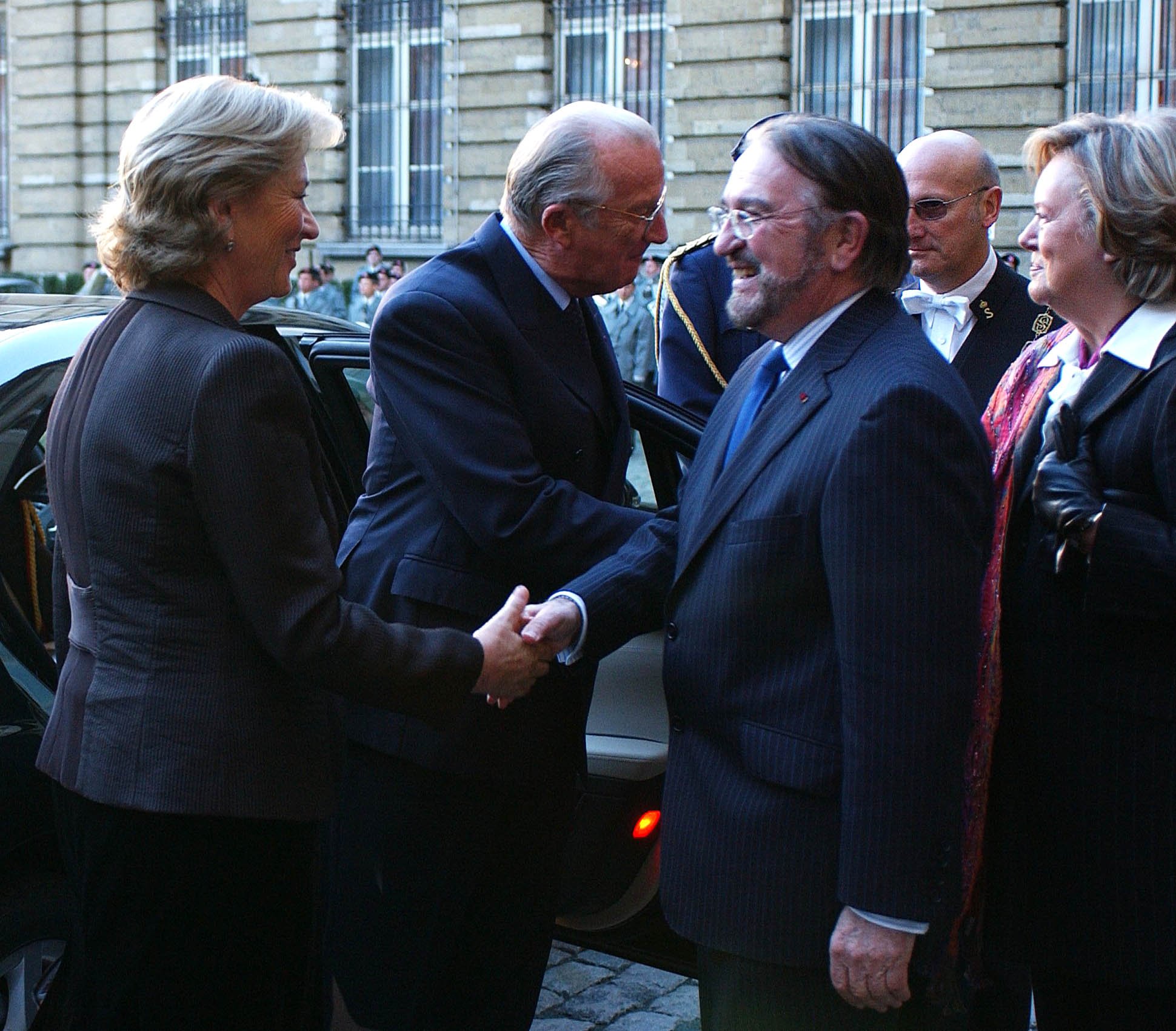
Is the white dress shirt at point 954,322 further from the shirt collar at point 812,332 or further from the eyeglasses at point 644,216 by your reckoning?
the shirt collar at point 812,332

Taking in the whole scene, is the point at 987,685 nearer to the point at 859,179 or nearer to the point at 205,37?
the point at 859,179

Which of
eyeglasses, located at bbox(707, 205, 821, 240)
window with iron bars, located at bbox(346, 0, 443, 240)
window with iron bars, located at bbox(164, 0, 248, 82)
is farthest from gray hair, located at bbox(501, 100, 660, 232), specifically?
window with iron bars, located at bbox(164, 0, 248, 82)

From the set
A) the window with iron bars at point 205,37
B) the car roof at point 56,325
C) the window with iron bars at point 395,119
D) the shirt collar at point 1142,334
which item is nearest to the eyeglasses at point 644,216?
the car roof at point 56,325

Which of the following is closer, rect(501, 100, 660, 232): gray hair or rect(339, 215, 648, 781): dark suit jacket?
rect(339, 215, 648, 781): dark suit jacket

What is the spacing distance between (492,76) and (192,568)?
1904cm

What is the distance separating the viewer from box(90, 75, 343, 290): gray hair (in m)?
2.09

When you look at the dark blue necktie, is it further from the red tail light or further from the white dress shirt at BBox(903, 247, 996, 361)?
the white dress shirt at BBox(903, 247, 996, 361)

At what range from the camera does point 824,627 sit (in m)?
2.02

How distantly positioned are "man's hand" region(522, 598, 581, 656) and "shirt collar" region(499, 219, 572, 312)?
1.81ft

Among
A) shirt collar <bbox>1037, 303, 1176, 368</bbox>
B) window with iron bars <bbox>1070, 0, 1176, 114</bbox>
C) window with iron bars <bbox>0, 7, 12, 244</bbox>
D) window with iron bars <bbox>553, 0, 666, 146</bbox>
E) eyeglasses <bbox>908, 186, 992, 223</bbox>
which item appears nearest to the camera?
shirt collar <bbox>1037, 303, 1176, 368</bbox>

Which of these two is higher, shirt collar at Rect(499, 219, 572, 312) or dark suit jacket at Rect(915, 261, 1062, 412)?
shirt collar at Rect(499, 219, 572, 312)

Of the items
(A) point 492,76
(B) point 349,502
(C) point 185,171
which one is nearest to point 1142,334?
(C) point 185,171

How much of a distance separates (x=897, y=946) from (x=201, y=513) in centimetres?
108

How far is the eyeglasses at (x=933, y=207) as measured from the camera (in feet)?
12.4
